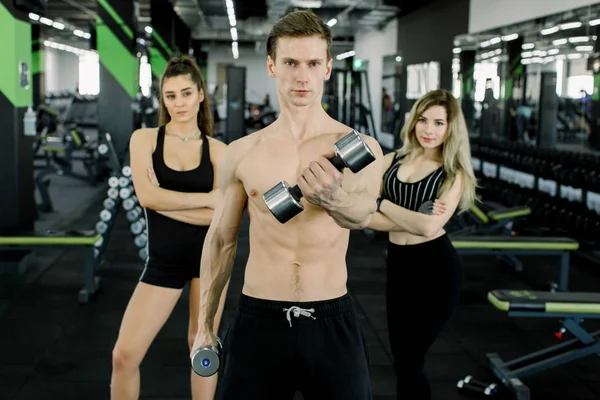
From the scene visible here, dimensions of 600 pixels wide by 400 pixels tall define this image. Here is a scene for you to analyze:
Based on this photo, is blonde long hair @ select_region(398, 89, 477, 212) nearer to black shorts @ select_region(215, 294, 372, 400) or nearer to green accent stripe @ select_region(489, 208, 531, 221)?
black shorts @ select_region(215, 294, 372, 400)

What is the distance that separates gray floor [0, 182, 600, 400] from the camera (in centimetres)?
277

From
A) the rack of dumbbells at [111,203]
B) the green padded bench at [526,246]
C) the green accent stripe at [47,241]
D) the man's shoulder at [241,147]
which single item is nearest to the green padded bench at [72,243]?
the green accent stripe at [47,241]

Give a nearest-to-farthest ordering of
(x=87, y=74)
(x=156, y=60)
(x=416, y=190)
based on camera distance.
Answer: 1. (x=416, y=190)
2. (x=156, y=60)
3. (x=87, y=74)

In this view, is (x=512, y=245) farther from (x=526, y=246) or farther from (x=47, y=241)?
(x=47, y=241)

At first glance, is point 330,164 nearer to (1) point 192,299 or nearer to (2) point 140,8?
(1) point 192,299

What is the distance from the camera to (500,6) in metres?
7.53

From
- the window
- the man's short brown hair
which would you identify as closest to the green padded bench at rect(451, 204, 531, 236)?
the man's short brown hair

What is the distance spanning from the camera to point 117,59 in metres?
7.93

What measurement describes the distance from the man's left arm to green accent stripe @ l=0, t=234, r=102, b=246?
2.89 m

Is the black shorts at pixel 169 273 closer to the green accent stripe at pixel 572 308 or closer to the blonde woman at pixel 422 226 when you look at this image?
the blonde woman at pixel 422 226

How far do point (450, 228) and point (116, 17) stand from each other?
4541 mm

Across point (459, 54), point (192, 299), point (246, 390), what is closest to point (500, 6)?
point (459, 54)

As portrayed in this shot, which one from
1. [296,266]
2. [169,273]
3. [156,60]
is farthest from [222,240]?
[156,60]

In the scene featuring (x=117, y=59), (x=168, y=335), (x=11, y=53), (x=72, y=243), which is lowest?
(x=168, y=335)
